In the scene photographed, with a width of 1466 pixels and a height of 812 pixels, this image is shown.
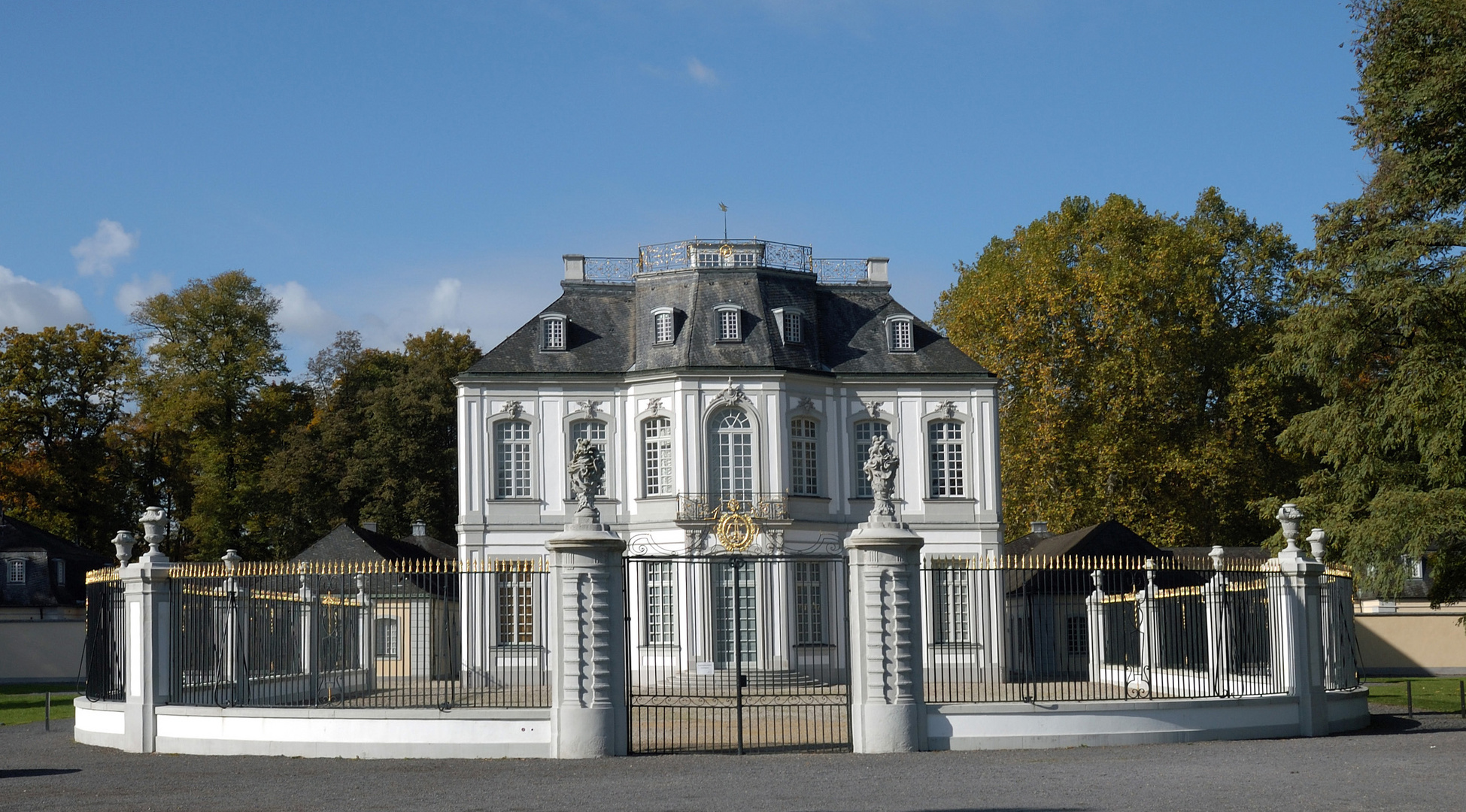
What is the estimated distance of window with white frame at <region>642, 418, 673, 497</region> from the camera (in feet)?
115

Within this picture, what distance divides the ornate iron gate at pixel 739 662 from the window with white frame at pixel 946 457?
12.2 feet

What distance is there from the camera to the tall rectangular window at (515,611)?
1839 cm

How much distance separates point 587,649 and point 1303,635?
925cm

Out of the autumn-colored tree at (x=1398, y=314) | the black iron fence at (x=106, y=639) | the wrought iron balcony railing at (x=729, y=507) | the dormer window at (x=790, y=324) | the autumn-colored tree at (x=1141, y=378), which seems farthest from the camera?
the autumn-colored tree at (x=1141, y=378)

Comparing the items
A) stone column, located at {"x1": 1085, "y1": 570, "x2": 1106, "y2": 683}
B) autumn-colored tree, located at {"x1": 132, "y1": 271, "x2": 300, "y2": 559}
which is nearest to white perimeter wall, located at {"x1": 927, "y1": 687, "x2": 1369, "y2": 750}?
stone column, located at {"x1": 1085, "y1": 570, "x2": 1106, "y2": 683}

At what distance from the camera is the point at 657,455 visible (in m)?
35.6

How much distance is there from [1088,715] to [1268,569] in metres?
3.81

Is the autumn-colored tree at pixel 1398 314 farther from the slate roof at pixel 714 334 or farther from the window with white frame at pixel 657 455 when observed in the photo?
the window with white frame at pixel 657 455

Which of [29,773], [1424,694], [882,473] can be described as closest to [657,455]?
[1424,694]

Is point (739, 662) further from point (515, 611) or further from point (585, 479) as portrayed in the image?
point (515, 611)

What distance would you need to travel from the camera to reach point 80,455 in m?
54.1

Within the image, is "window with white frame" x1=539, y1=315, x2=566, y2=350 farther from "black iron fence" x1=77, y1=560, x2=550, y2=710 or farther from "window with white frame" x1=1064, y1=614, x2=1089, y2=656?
"window with white frame" x1=1064, y1=614, x2=1089, y2=656

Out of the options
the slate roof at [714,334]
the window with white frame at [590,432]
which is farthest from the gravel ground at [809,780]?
the slate roof at [714,334]

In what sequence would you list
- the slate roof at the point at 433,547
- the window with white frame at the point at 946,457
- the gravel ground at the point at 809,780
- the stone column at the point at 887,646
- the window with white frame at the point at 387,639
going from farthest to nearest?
1. the slate roof at the point at 433,547
2. the window with white frame at the point at 946,457
3. the window with white frame at the point at 387,639
4. the stone column at the point at 887,646
5. the gravel ground at the point at 809,780
